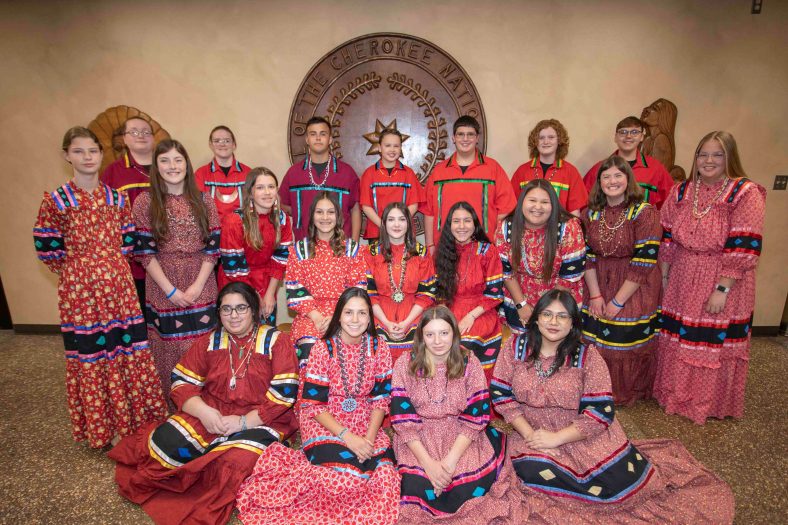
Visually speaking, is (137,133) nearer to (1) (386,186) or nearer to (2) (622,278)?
(1) (386,186)

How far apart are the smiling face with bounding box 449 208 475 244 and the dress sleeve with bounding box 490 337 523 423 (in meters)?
0.79

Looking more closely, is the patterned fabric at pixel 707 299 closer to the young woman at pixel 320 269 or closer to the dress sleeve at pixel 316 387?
the young woman at pixel 320 269

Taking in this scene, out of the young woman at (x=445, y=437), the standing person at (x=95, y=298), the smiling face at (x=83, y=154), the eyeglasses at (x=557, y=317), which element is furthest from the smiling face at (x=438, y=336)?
the smiling face at (x=83, y=154)

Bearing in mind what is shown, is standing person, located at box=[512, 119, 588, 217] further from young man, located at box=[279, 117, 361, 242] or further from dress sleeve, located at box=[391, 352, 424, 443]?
dress sleeve, located at box=[391, 352, 424, 443]

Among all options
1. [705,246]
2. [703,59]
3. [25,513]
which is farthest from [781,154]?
[25,513]

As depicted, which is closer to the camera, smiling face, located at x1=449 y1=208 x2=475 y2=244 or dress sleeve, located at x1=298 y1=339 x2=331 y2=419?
dress sleeve, located at x1=298 y1=339 x2=331 y2=419

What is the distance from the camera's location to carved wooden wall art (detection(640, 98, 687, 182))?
161 inches

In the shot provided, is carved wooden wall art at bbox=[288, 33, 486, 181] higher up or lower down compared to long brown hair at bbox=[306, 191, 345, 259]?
higher up

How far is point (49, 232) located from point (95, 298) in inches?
16.2

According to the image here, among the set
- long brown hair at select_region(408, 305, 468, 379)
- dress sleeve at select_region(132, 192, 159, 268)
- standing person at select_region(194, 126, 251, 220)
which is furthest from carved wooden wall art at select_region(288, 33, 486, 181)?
long brown hair at select_region(408, 305, 468, 379)

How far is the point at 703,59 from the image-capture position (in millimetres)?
4027

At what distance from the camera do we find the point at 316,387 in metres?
2.31

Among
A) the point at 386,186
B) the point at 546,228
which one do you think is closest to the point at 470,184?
the point at 386,186

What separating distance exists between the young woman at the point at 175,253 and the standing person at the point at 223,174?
31.6 inches
